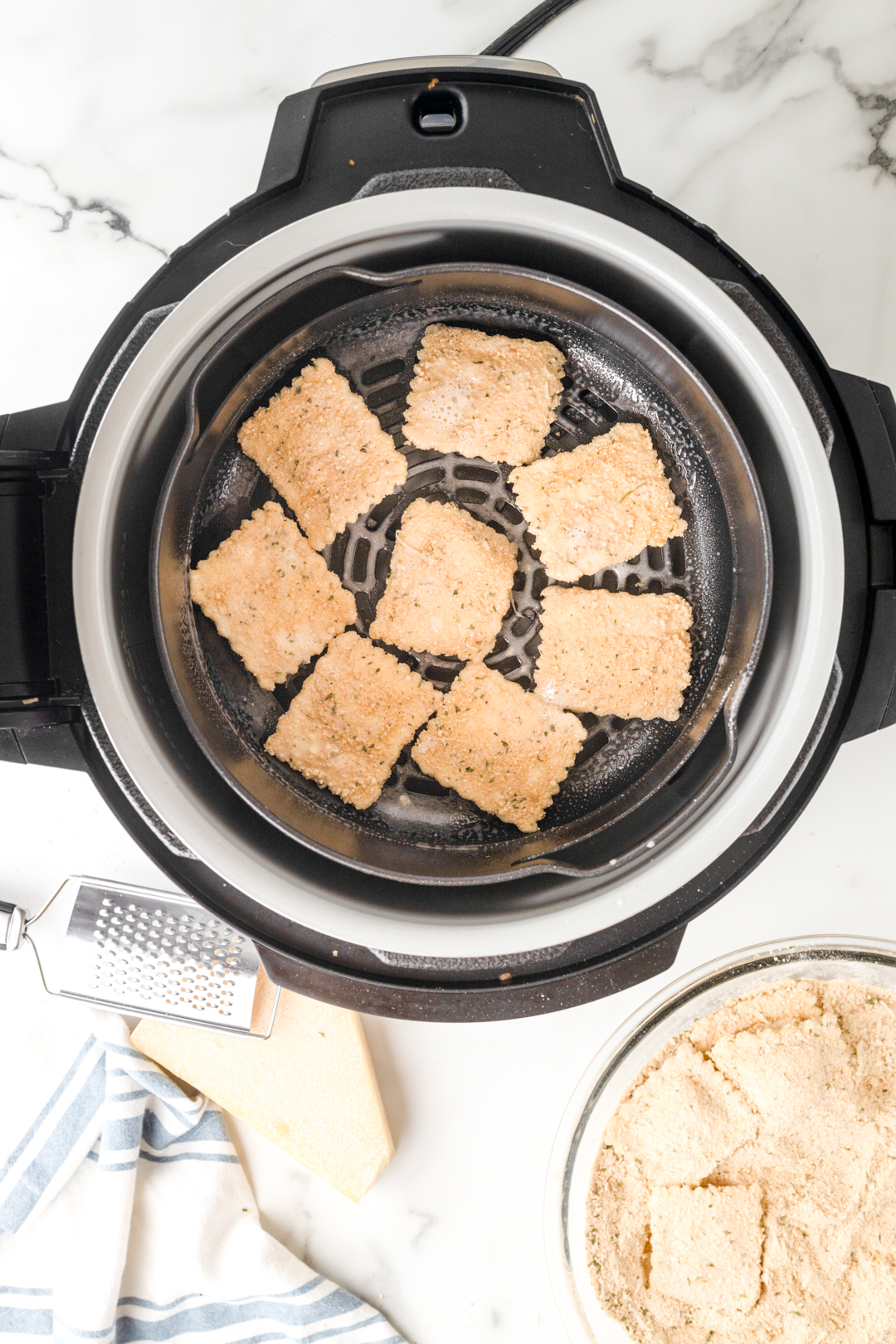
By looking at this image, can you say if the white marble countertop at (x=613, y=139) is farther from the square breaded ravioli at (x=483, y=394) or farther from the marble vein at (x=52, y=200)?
the square breaded ravioli at (x=483, y=394)

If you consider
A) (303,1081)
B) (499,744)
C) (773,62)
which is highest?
(773,62)

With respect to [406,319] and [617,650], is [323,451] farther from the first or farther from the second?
[617,650]

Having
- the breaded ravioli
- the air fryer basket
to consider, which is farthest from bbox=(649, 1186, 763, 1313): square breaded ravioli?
the breaded ravioli

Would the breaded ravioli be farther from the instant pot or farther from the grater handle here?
the grater handle

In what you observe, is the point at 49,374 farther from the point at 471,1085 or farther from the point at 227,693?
the point at 471,1085

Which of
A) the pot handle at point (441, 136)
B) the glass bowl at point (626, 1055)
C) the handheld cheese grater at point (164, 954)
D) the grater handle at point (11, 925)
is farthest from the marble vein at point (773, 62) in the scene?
the grater handle at point (11, 925)

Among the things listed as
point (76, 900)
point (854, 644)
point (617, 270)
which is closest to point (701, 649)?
point (854, 644)

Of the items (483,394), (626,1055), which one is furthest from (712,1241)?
(483,394)
